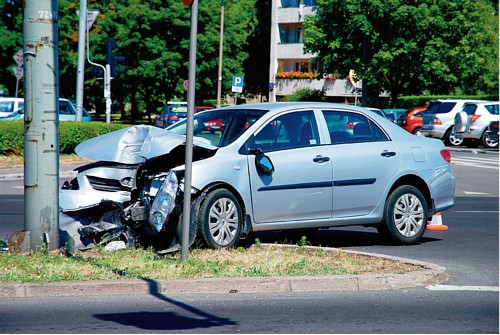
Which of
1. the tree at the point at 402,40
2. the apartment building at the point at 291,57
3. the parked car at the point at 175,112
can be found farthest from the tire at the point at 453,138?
the apartment building at the point at 291,57

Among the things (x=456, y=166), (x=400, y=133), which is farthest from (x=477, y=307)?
(x=456, y=166)

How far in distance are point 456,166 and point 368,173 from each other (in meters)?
17.4

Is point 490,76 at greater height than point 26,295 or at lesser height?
greater

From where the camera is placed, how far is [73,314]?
21.6ft

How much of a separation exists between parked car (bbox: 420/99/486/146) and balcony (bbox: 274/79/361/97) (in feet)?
119

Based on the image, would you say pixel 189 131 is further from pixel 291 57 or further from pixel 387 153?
pixel 291 57

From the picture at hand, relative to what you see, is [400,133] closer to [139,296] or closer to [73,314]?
[139,296]

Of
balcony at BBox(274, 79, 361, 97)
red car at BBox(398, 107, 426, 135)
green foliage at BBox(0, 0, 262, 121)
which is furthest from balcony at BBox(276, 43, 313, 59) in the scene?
red car at BBox(398, 107, 426, 135)

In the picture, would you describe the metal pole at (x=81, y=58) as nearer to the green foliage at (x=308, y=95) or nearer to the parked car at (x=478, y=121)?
the parked car at (x=478, y=121)

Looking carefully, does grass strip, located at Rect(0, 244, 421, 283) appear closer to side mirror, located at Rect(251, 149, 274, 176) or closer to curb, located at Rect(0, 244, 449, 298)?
curb, located at Rect(0, 244, 449, 298)

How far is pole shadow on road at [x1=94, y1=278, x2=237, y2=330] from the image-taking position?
20.6 ft

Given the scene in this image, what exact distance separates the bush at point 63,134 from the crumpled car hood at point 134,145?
14.9 meters

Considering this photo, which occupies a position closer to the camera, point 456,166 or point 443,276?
point 443,276

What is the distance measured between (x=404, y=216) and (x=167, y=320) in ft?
16.2
